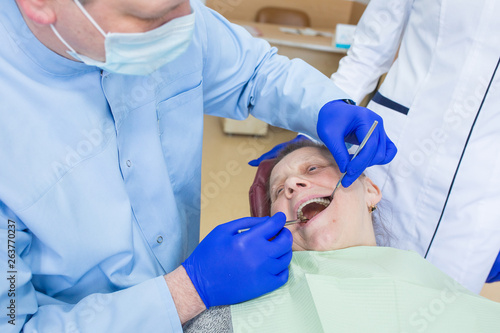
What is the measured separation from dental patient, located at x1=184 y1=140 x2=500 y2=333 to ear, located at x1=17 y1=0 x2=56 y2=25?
2.69 feet

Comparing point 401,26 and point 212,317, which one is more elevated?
point 401,26

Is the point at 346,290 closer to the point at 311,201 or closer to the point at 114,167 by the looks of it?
the point at 311,201

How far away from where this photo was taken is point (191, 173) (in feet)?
4.18

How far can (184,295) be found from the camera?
992 millimetres

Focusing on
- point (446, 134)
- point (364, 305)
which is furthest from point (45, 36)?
point (446, 134)

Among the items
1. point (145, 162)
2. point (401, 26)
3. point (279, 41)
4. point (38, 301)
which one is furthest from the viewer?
point (279, 41)

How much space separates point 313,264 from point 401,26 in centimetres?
105

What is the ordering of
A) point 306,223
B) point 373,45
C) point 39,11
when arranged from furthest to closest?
point 373,45, point 306,223, point 39,11

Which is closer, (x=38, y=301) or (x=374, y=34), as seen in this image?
(x=38, y=301)

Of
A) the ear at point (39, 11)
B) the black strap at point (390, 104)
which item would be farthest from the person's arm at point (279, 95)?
the ear at point (39, 11)

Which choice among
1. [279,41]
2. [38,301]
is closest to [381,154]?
[38,301]

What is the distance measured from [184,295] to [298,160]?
67 cm

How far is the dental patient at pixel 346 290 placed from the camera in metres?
1.05

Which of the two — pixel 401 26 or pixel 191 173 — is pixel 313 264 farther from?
pixel 401 26
